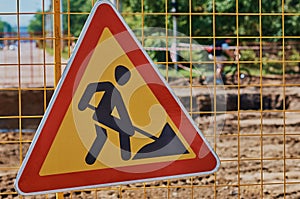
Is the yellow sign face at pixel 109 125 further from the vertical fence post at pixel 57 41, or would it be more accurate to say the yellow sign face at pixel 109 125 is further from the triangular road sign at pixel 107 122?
the vertical fence post at pixel 57 41

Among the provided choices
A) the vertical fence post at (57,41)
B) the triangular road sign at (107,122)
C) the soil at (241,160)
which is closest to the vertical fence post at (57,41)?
the vertical fence post at (57,41)

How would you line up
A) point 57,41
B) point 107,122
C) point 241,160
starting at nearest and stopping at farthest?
point 107,122
point 57,41
point 241,160

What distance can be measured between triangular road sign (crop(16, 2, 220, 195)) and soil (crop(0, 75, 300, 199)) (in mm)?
929

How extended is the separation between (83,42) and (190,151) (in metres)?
0.67

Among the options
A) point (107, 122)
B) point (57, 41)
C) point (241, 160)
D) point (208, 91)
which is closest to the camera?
point (107, 122)

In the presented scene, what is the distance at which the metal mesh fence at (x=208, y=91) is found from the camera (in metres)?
3.75

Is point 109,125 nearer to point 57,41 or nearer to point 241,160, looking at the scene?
point 57,41

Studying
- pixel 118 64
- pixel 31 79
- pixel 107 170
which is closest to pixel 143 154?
pixel 107 170

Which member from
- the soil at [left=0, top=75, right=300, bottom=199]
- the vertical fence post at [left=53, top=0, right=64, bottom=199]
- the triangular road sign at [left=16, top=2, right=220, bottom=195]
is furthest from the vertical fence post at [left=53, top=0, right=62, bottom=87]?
the triangular road sign at [left=16, top=2, right=220, bottom=195]

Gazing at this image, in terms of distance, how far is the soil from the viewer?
3947mm

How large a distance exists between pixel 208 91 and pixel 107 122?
551 inches

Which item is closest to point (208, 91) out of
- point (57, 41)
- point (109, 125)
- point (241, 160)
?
point (241, 160)

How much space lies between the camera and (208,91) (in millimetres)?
16547

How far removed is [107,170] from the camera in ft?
A: 8.76
